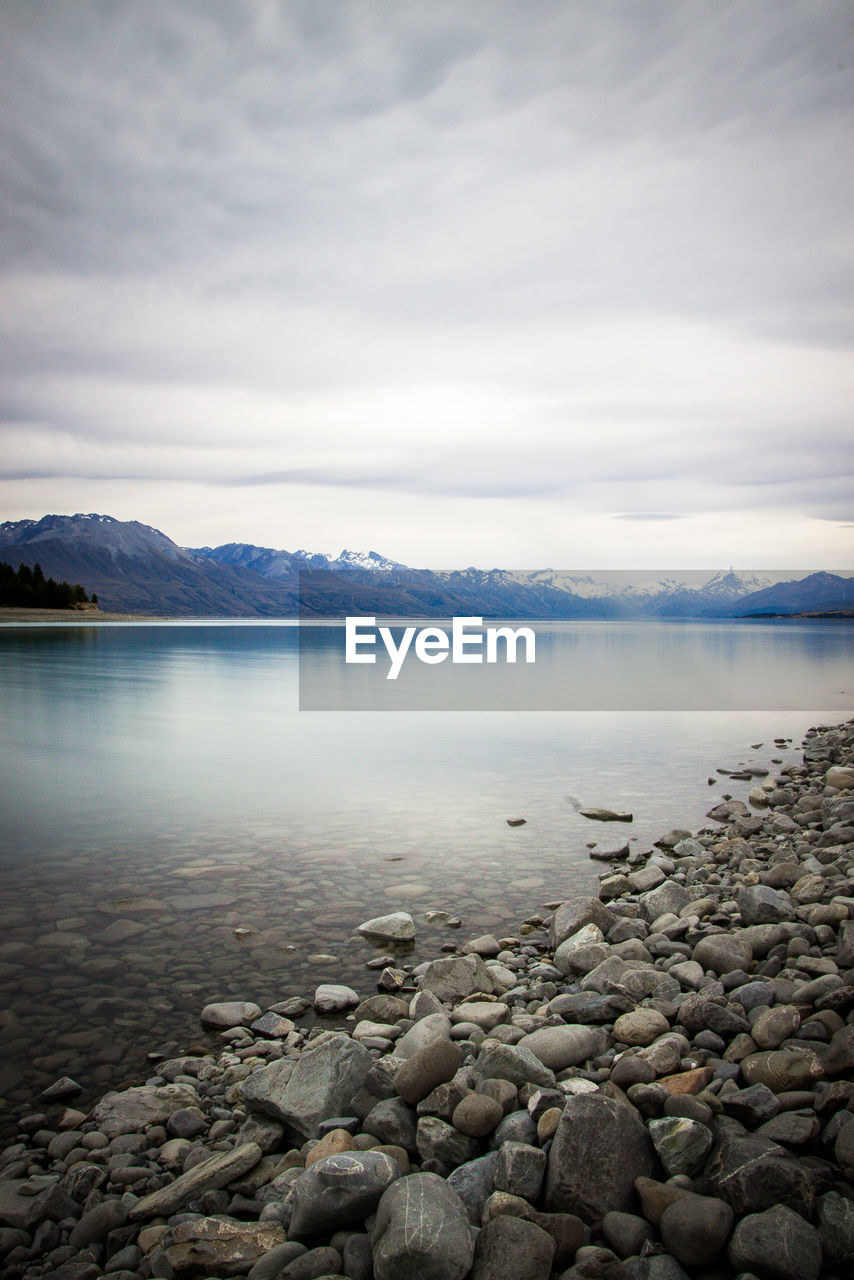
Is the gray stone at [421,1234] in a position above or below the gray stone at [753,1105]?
below

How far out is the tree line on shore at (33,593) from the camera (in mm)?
155625

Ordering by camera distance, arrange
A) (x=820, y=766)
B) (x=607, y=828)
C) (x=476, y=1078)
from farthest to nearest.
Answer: (x=820, y=766) → (x=607, y=828) → (x=476, y=1078)

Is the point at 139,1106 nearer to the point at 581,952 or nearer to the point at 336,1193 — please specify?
the point at 336,1193

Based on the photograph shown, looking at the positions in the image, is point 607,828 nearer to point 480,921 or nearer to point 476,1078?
point 480,921

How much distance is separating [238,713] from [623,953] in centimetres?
2575

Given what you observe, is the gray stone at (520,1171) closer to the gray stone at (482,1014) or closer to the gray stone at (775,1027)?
the gray stone at (775,1027)

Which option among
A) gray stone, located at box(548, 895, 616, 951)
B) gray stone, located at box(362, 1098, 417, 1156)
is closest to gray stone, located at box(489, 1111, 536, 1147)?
gray stone, located at box(362, 1098, 417, 1156)

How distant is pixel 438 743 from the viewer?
24.5 m

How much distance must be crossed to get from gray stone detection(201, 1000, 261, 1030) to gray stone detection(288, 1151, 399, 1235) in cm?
286

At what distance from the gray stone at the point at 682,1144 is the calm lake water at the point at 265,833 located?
158 inches

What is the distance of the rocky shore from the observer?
4.10 m

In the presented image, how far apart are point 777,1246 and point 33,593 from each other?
177 metres

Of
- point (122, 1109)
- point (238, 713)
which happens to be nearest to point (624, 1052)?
point (122, 1109)

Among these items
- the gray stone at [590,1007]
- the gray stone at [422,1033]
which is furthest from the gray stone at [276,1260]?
the gray stone at [590,1007]
